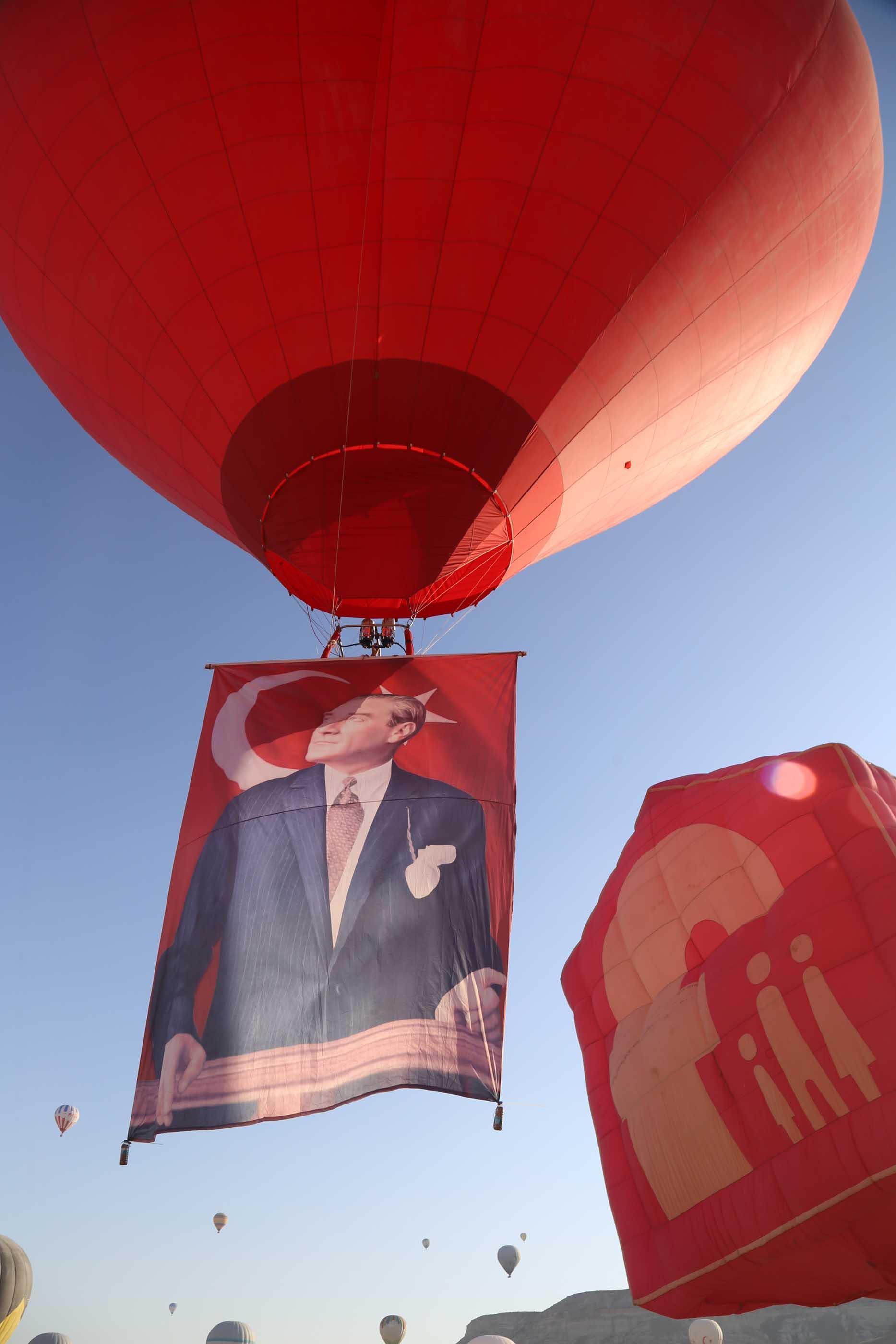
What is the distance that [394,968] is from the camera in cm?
531

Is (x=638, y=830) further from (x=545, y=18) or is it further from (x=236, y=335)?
(x=545, y=18)

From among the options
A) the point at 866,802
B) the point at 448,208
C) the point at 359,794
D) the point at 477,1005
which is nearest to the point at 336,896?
the point at 359,794

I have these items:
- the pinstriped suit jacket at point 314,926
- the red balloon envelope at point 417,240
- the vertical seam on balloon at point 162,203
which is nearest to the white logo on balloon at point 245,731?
the pinstriped suit jacket at point 314,926

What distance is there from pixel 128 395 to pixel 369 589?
7.89 ft

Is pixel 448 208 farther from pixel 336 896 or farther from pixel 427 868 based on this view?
pixel 336 896

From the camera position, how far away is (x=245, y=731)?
635 centimetres

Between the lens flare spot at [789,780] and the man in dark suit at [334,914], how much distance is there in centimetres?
306

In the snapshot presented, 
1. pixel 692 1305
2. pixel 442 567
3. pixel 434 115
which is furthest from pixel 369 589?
pixel 692 1305

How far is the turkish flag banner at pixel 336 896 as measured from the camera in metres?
5.07

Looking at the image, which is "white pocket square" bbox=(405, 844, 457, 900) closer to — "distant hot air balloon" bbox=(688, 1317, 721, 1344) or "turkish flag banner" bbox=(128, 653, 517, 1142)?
"turkish flag banner" bbox=(128, 653, 517, 1142)

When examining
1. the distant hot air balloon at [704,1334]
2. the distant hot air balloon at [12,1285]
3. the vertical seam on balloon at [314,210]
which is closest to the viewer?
the vertical seam on balloon at [314,210]

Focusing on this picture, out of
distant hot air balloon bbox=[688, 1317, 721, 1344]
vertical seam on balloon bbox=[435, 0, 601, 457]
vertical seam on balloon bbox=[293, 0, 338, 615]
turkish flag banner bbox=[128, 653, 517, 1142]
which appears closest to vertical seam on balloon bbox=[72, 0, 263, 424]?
vertical seam on balloon bbox=[293, 0, 338, 615]

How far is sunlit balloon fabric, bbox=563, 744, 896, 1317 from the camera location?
6215 millimetres

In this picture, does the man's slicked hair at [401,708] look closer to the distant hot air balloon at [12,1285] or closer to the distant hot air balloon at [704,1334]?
the distant hot air balloon at [12,1285]
